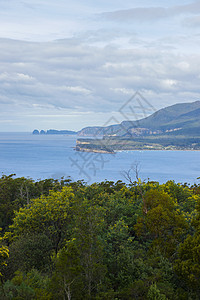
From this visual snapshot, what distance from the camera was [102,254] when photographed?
17.9 m

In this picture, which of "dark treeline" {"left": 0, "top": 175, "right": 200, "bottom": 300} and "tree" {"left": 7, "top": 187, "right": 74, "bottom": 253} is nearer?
"dark treeline" {"left": 0, "top": 175, "right": 200, "bottom": 300}

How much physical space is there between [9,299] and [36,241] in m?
7.82

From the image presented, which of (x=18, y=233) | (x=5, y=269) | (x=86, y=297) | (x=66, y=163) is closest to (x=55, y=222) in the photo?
(x=18, y=233)

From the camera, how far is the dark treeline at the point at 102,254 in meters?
15.2

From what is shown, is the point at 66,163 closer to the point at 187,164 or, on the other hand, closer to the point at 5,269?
the point at 187,164

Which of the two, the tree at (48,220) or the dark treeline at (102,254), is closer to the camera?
→ the dark treeline at (102,254)

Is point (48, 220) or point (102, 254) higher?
point (48, 220)

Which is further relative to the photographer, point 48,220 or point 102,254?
point 48,220

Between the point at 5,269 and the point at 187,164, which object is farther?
the point at 187,164

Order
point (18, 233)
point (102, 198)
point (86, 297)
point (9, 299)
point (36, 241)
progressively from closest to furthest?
point (9, 299) → point (86, 297) → point (36, 241) → point (18, 233) → point (102, 198)

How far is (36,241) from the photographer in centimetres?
2211

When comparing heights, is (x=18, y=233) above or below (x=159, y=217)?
below

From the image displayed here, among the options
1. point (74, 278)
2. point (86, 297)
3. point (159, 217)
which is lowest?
point (86, 297)

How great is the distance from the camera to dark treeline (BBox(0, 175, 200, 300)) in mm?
15242
